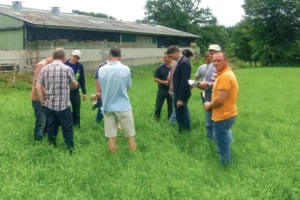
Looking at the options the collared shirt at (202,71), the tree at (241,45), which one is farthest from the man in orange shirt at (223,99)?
the tree at (241,45)

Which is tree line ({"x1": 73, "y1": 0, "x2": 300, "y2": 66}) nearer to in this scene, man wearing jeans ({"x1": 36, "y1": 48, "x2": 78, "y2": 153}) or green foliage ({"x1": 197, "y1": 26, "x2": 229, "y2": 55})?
green foliage ({"x1": 197, "y1": 26, "x2": 229, "y2": 55})

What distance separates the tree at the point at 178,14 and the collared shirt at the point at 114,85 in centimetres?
5176

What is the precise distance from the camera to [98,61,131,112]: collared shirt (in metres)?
5.16

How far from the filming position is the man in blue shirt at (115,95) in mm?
5172

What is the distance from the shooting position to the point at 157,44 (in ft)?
120

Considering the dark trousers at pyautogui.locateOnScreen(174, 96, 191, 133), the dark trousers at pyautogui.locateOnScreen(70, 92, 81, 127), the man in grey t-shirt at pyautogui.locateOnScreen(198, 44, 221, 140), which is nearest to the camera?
the man in grey t-shirt at pyautogui.locateOnScreen(198, 44, 221, 140)

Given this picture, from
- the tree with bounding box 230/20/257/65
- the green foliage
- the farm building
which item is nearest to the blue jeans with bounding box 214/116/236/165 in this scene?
the farm building

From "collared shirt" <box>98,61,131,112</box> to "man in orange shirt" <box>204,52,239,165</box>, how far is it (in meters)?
1.35

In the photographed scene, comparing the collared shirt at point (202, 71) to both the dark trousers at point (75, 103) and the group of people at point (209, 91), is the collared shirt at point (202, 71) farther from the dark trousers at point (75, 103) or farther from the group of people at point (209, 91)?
the dark trousers at point (75, 103)

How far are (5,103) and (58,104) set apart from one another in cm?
550

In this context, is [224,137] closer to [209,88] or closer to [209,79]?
[209,88]

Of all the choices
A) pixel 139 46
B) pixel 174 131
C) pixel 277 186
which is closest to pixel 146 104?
pixel 174 131

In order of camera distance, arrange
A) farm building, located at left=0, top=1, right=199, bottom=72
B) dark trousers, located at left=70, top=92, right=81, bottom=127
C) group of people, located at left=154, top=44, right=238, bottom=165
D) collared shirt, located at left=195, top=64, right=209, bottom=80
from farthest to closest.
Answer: farm building, located at left=0, top=1, right=199, bottom=72 → collared shirt, located at left=195, top=64, right=209, bottom=80 → dark trousers, located at left=70, top=92, right=81, bottom=127 → group of people, located at left=154, top=44, right=238, bottom=165

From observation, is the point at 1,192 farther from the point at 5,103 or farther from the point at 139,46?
the point at 139,46
